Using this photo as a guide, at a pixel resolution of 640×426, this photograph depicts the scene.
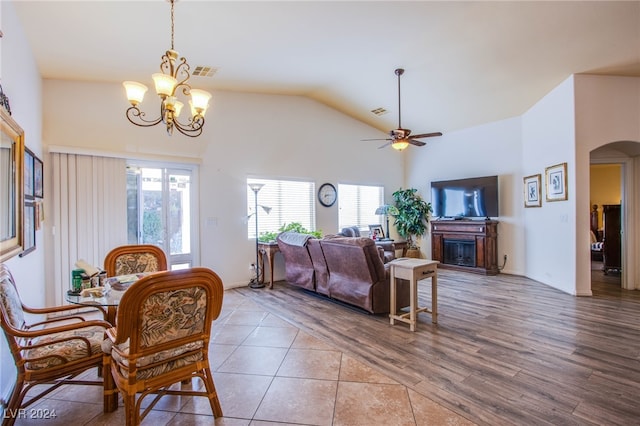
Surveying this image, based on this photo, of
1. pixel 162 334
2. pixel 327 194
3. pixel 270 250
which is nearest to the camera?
pixel 162 334

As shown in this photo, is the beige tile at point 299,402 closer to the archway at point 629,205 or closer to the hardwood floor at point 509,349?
the hardwood floor at point 509,349

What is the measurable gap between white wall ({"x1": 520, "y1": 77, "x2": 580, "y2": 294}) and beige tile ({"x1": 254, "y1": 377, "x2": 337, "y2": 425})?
4.35 meters

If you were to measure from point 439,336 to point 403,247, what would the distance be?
350 centimetres

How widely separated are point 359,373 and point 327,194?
4458 millimetres

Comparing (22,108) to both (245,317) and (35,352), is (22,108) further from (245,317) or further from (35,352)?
(245,317)

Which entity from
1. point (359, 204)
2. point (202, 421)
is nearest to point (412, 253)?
→ point (359, 204)

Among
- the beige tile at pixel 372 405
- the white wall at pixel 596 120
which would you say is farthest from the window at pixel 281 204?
the white wall at pixel 596 120

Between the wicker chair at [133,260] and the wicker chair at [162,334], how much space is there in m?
1.13

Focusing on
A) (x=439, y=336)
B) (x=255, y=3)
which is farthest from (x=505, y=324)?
(x=255, y=3)

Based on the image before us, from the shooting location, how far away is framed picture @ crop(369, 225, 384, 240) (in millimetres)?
6888

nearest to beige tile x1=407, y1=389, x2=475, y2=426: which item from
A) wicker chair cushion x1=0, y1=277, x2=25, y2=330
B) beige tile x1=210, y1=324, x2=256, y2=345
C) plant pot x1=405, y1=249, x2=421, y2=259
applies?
beige tile x1=210, y1=324, x2=256, y2=345

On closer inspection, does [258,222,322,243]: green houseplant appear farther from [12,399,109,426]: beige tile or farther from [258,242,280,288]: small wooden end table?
[12,399,109,426]: beige tile

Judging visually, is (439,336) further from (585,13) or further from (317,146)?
(317,146)

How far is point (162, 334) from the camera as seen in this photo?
174 cm
